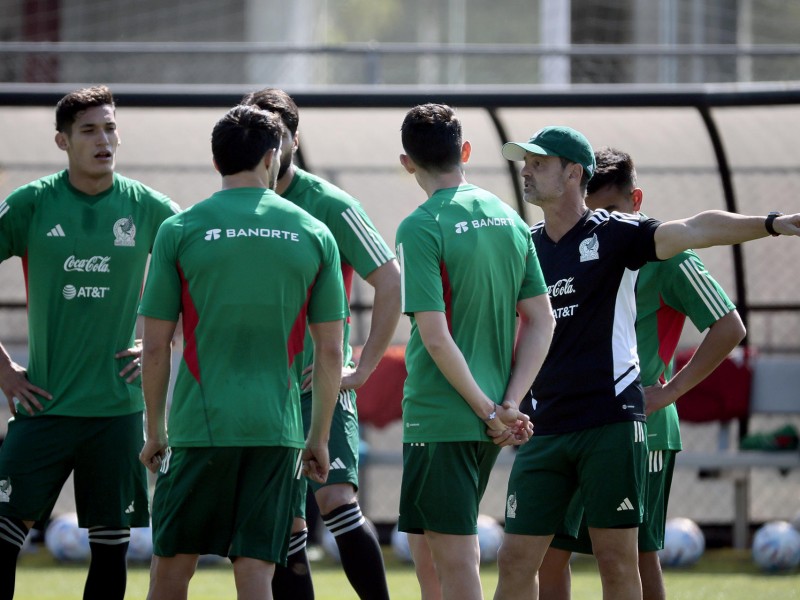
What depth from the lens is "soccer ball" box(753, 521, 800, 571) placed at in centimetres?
835

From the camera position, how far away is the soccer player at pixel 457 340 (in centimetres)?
431

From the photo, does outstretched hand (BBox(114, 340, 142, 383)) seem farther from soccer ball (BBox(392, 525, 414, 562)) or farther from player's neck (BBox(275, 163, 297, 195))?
soccer ball (BBox(392, 525, 414, 562))

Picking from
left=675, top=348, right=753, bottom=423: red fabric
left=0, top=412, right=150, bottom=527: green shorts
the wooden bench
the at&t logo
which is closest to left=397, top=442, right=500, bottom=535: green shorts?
left=0, top=412, right=150, bottom=527: green shorts

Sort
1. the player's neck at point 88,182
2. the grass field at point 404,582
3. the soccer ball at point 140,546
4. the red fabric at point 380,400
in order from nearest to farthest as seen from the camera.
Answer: the player's neck at point 88,182
the grass field at point 404,582
the soccer ball at point 140,546
the red fabric at point 380,400

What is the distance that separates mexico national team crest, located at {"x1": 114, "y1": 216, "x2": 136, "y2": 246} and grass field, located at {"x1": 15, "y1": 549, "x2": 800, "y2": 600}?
2.77 metres

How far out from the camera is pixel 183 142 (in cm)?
993

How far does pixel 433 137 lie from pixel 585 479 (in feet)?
4.47

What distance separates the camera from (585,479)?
15.2 feet

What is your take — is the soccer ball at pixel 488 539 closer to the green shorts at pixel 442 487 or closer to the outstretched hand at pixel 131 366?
the outstretched hand at pixel 131 366

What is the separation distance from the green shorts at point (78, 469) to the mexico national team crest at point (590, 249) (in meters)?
1.96

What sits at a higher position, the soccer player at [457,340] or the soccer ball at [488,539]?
the soccer player at [457,340]

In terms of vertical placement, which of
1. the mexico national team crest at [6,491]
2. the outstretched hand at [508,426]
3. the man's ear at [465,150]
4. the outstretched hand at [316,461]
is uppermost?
the man's ear at [465,150]

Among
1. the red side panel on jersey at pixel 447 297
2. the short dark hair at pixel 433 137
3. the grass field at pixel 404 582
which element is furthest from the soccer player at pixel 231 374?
the grass field at pixel 404 582

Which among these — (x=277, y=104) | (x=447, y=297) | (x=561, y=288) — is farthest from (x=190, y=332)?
(x=561, y=288)
